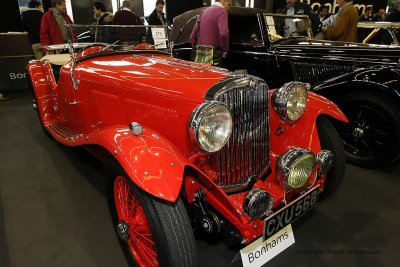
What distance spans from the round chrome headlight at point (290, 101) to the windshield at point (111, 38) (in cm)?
148

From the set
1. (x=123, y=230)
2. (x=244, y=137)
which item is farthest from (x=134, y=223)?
(x=244, y=137)

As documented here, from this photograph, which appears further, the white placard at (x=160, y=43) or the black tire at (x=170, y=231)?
the white placard at (x=160, y=43)

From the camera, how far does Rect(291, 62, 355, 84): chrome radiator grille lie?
3.49 metres

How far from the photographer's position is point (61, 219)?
2.28 meters

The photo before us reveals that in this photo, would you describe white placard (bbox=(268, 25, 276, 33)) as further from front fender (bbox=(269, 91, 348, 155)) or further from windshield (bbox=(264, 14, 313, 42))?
front fender (bbox=(269, 91, 348, 155))

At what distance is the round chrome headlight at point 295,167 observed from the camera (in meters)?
1.68

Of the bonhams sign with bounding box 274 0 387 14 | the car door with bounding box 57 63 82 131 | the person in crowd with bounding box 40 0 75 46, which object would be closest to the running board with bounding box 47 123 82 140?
the car door with bounding box 57 63 82 131

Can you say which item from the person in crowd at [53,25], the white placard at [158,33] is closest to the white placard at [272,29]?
the white placard at [158,33]

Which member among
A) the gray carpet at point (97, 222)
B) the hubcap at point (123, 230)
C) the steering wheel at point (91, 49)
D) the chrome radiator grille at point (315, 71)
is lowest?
the gray carpet at point (97, 222)

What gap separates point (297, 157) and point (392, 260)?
3.25ft

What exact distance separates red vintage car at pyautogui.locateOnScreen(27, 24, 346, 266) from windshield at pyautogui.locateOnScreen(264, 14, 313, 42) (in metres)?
2.09

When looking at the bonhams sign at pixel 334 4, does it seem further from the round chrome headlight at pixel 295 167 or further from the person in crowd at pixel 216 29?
the round chrome headlight at pixel 295 167

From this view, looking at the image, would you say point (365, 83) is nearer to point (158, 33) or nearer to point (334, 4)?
point (158, 33)

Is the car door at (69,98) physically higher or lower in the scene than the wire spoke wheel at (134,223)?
higher
